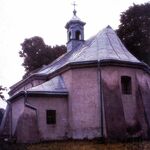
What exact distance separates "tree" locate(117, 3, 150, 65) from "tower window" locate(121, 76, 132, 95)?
10280mm

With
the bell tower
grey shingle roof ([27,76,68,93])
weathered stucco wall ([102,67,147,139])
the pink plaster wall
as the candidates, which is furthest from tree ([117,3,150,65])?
the pink plaster wall

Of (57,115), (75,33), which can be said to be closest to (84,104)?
(57,115)

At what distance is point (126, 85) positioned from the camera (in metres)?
23.4

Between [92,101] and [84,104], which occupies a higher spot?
[92,101]

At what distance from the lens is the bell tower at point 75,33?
31.6m

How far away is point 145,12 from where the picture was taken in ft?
114

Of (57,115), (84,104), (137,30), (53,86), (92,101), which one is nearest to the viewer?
(92,101)

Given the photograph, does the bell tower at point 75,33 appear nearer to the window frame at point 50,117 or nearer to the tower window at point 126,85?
the tower window at point 126,85

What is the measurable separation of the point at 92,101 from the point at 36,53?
22.2m

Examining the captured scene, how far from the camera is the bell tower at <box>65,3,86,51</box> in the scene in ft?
104

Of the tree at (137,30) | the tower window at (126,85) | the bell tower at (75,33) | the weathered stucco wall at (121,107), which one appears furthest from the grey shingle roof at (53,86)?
the tree at (137,30)

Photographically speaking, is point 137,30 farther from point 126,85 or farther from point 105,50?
point 126,85

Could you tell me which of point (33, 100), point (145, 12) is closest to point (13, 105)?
point (33, 100)

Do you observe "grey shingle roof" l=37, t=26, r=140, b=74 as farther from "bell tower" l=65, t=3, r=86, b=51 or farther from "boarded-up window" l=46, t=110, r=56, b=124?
"bell tower" l=65, t=3, r=86, b=51
